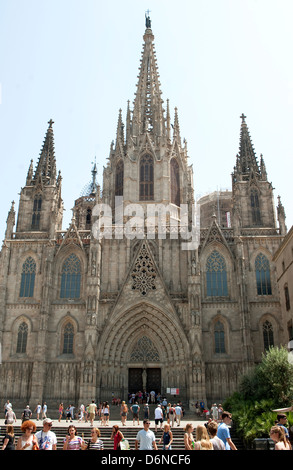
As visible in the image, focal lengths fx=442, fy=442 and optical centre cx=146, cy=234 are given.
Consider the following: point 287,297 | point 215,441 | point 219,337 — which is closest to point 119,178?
point 219,337

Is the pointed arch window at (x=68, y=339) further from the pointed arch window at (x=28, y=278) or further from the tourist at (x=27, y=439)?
the tourist at (x=27, y=439)

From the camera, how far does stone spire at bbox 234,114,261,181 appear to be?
4169cm

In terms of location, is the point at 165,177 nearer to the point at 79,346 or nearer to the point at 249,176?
the point at 249,176

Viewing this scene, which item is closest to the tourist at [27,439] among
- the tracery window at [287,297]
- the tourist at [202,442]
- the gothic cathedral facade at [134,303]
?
the tourist at [202,442]

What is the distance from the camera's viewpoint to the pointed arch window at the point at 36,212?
1599 inches

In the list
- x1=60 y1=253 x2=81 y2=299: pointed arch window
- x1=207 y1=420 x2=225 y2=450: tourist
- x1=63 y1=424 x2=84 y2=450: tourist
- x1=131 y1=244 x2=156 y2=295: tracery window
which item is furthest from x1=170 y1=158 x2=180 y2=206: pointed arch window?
x1=207 y1=420 x2=225 y2=450: tourist

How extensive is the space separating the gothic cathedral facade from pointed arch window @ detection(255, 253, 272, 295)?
0.08m

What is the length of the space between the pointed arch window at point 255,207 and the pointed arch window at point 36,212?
19521mm

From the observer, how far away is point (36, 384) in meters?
33.3

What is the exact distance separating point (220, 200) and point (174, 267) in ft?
71.2

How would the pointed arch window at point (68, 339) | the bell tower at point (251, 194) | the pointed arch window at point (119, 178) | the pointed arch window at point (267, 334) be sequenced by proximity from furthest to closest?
1. the pointed arch window at point (119, 178)
2. the bell tower at point (251, 194)
3. the pointed arch window at point (68, 339)
4. the pointed arch window at point (267, 334)
